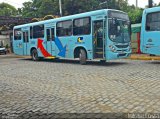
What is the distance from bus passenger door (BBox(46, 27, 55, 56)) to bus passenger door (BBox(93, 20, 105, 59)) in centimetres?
443

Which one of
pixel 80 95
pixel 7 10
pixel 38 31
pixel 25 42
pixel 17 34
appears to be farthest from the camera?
pixel 7 10

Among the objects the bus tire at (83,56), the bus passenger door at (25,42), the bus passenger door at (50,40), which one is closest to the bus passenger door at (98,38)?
the bus tire at (83,56)

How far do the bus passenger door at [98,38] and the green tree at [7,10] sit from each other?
55369mm

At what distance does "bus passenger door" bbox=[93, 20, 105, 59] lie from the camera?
15.3 m

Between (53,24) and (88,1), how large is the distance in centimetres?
3335

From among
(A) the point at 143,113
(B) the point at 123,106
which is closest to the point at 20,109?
(B) the point at 123,106

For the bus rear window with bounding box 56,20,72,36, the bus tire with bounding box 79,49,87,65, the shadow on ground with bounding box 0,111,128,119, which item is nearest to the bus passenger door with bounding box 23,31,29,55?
the bus rear window with bounding box 56,20,72,36

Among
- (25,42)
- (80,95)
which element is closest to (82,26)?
(25,42)

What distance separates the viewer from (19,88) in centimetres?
915

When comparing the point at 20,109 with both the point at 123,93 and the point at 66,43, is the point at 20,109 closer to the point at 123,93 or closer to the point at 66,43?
the point at 123,93

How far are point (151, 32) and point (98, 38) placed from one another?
291 cm

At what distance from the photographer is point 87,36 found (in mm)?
16078

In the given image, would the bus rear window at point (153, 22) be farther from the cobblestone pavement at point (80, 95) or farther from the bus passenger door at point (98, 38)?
the cobblestone pavement at point (80, 95)

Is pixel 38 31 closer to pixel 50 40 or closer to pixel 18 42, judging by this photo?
pixel 50 40
